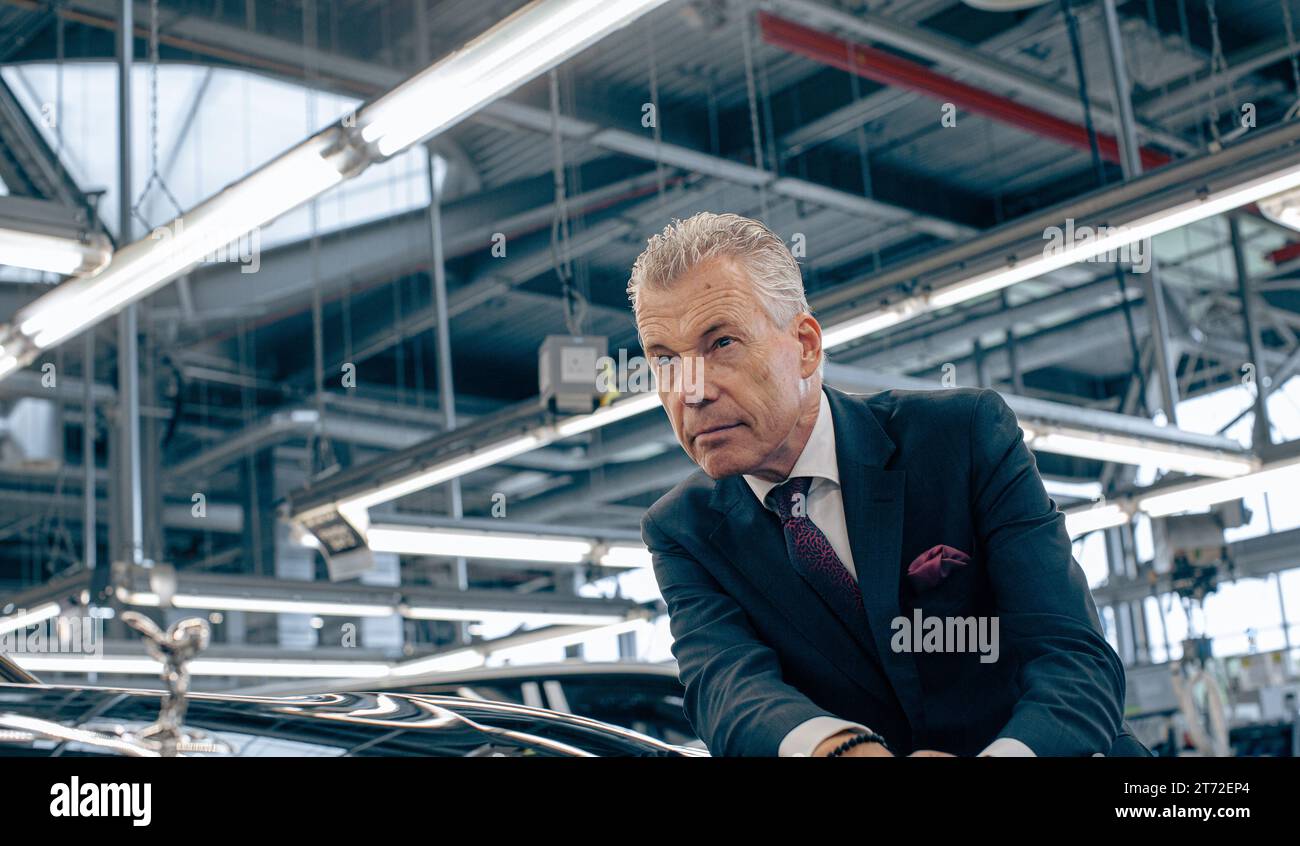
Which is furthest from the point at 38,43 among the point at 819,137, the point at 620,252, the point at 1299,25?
the point at 1299,25

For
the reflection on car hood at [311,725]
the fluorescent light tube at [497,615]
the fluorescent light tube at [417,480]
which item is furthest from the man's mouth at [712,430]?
the fluorescent light tube at [497,615]

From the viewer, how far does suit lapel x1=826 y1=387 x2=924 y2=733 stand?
1449mm

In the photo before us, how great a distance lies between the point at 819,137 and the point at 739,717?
829 centimetres

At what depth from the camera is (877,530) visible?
1480mm

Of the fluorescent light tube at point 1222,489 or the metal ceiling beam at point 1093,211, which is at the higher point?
the metal ceiling beam at point 1093,211

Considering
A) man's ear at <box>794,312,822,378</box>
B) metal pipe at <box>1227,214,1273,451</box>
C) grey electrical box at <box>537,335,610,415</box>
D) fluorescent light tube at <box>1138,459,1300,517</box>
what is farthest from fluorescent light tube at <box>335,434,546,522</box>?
man's ear at <box>794,312,822,378</box>

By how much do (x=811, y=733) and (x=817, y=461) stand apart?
0.36 meters

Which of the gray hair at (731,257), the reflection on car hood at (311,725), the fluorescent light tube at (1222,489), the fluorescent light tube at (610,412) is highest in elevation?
the fluorescent light tube at (610,412)

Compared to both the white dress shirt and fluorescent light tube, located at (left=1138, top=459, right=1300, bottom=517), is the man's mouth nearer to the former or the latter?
the white dress shirt

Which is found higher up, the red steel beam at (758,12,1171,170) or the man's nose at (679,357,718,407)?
the red steel beam at (758,12,1171,170)

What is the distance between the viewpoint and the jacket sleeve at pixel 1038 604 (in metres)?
1.30

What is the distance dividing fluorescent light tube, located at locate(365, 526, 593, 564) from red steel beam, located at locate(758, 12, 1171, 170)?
3.05 meters

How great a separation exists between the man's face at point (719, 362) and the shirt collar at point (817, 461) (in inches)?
3.4

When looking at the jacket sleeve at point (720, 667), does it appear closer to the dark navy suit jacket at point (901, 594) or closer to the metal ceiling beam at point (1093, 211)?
the dark navy suit jacket at point (901, 594)
